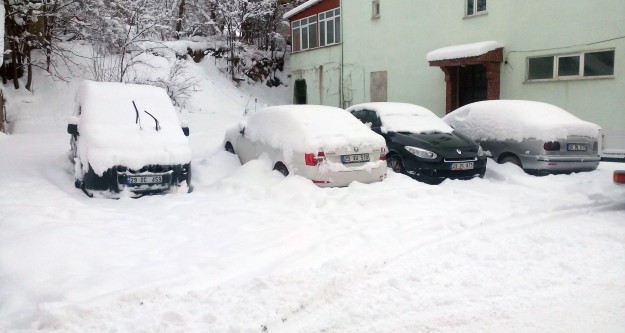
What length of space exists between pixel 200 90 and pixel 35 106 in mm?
7065

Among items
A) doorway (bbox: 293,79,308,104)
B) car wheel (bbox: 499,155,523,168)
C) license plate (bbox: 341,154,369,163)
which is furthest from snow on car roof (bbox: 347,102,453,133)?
doorway (bbox: 293,79,308,104)

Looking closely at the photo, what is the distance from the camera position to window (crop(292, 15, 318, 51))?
26094 millimetres

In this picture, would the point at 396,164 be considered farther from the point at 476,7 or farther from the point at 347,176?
the point at 476,7

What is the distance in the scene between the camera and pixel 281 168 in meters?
8.41

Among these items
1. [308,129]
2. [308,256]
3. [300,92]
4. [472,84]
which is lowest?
[308,256]

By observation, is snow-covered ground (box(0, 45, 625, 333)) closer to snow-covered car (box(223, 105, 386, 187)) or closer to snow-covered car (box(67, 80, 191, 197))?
snow-covered car (box(223, 105, 386, 187))

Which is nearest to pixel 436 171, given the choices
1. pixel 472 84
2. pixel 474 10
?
pixel 472 84

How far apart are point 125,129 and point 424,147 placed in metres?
4.98

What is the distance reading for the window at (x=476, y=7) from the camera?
57.3ft

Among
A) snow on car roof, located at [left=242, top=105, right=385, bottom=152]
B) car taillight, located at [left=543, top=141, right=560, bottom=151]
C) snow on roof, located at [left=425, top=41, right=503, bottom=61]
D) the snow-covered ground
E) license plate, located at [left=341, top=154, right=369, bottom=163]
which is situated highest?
snow on roof, located at [left=425, top=41, right=503, bottom=61]

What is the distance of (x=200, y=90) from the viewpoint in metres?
21.6

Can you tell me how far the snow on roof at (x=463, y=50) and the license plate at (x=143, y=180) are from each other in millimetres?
12213

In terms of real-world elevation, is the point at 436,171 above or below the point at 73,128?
below

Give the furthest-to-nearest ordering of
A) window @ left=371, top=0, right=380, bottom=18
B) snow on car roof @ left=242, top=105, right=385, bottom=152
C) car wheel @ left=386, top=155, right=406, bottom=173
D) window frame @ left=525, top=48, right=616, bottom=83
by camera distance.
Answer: window @ left=371, top=0, right=380, bottom=18, window frame @ left=525, top=48, right=616, bottom=83, car wheel @ left=386, top=155, right=406, bottom=173, snow on car roof @ left=242, top=105, right=385, bottom=152
